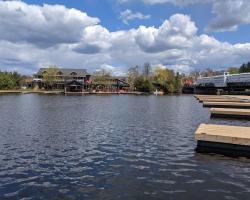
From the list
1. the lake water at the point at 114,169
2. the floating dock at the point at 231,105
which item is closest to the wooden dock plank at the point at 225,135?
the lake water at the point at 114,169

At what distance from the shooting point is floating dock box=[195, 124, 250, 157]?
2181 centimetres

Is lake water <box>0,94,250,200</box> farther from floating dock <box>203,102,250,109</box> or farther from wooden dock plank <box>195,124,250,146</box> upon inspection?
floating dock <box>203,102,250,109</box>

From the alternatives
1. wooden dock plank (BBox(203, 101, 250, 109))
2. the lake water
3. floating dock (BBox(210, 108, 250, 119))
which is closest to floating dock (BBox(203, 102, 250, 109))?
wooden dock plank (BBox(203, 101, 250, 109))

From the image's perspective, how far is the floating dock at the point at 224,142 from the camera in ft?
71.6

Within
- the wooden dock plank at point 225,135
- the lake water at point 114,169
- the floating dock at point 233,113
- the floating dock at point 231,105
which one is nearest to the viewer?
the lake water at point 114,169

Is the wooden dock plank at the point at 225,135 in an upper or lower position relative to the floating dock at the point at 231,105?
upper

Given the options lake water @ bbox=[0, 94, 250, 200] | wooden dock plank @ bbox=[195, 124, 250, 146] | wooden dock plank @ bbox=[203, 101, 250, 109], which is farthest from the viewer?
wooden dock plank @ bbox=[203, 101, 250, 109]

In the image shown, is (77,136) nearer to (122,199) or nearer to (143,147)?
(143,147)

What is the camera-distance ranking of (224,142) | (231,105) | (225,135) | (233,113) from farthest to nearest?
(231,105) → (233,113) → (225,135) → (224,142)

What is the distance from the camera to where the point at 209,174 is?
18.0 metres

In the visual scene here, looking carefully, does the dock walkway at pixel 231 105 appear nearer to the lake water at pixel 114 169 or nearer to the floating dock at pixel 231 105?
the floating dock at pixel 231 105

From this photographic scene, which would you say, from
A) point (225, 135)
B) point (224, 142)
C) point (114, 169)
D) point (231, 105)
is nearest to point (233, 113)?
point (231, 105)

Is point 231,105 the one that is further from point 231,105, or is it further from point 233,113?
point 233,113

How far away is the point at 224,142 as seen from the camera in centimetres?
2227
